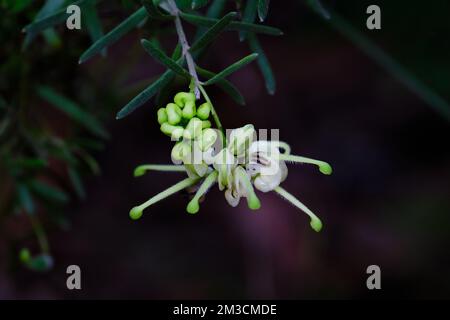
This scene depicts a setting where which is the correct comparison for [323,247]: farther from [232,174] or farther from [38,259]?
[232,174]

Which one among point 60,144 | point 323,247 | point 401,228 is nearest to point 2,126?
point 60,144

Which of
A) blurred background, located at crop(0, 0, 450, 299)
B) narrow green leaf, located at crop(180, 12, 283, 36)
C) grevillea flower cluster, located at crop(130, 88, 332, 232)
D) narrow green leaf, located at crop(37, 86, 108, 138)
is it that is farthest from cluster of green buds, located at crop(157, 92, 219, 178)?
blurred background, located at crop(0, 0, 450, 299)

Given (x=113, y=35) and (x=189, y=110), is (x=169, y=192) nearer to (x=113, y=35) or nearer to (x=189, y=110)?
(x=189, y=110)

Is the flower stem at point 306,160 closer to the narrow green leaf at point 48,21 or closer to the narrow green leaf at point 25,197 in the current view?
the narrow green leaf at point 48,21

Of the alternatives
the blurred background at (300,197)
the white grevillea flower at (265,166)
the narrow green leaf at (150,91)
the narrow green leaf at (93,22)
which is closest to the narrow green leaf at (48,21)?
the narrow green leaf at (93,22)

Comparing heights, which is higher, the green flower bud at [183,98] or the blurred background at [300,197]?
the blurred background at [300,197]

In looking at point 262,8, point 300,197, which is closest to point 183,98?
point 262,8

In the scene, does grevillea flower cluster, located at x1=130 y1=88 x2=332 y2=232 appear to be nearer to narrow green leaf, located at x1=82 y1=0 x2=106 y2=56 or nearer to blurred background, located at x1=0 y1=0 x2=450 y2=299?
narrow green leaf, located at x1=82 y1=0 x2=106 y2=56
